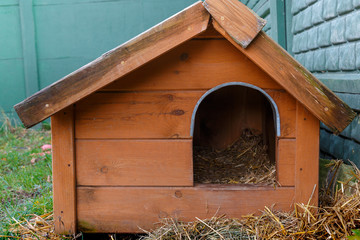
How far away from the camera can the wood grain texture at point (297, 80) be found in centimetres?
173

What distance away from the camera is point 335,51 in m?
2.65

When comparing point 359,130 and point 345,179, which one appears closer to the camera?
point 345,179

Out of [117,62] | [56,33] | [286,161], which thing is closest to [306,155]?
[286,161]

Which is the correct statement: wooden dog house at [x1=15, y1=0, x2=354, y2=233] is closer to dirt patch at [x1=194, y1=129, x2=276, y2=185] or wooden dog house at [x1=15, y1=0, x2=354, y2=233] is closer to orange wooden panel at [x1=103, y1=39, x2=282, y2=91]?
orange wooden panel at [x1=103, y1=39, x2=282, y2=91]

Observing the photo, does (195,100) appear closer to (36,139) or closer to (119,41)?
(36,139)

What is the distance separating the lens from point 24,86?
6676 millimetres

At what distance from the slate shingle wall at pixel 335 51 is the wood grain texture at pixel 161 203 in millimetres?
752

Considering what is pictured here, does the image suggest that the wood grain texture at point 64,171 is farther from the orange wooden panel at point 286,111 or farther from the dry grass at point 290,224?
the orange wooden panel at point 286,111

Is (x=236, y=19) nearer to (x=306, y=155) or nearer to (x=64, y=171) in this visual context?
(x=306, y=155)

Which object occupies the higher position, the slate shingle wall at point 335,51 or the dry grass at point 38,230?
the slate shingle wall at point 335,51

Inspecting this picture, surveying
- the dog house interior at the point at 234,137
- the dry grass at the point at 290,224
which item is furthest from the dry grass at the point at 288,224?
the dog house interior at the point at 234,137

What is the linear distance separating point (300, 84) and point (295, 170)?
452mm

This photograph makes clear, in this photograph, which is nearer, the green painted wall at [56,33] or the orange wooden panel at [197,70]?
the orange wooden panel at [197,70]

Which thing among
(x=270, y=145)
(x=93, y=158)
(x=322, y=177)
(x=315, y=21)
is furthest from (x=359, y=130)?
(x=93, y=158)
